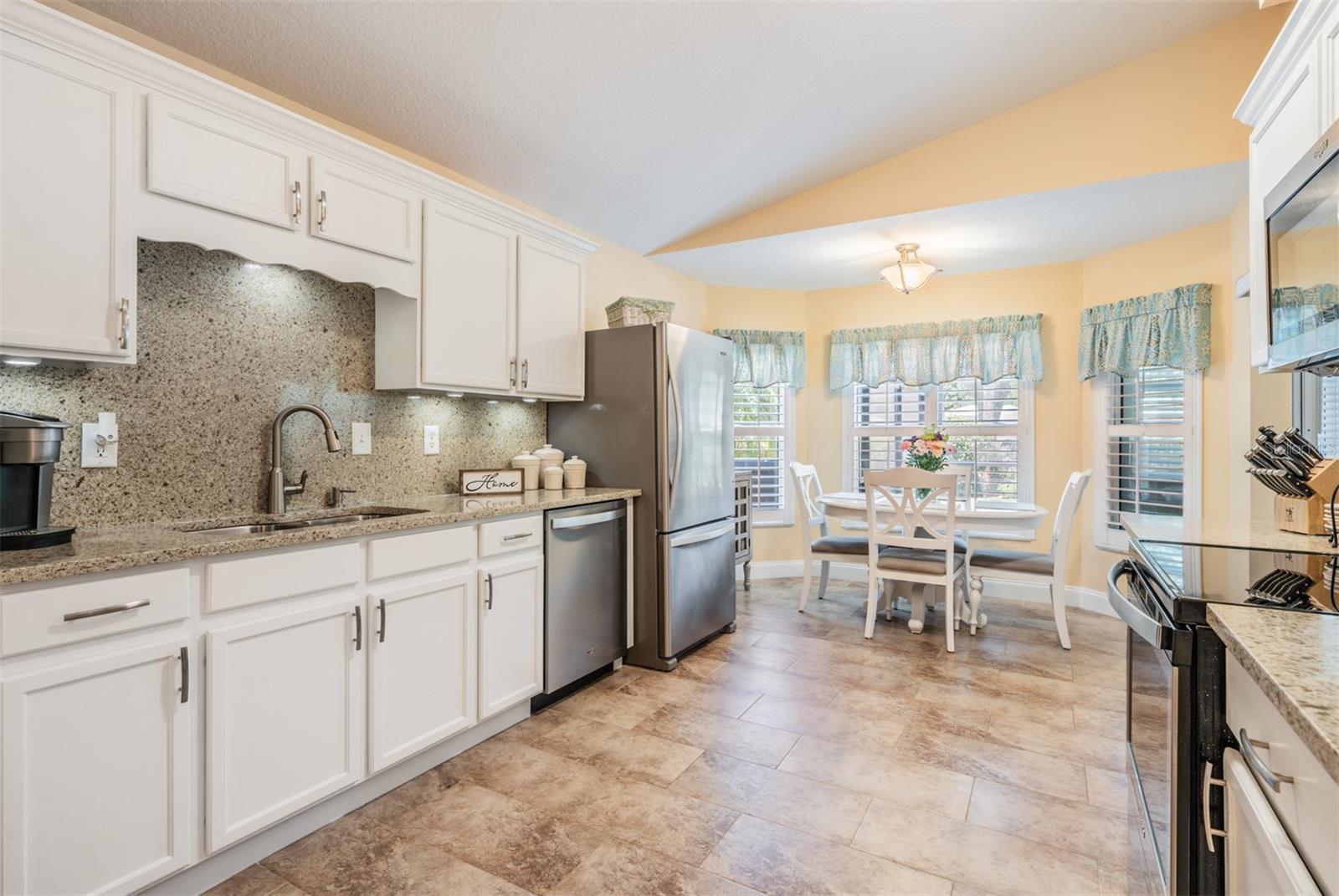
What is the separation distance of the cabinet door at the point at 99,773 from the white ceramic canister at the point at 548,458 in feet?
5.98

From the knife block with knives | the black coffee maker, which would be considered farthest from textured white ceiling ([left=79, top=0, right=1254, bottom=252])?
the knife block with knives

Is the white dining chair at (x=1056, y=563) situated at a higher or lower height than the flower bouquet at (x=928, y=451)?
lower

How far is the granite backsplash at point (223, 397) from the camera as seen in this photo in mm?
1871

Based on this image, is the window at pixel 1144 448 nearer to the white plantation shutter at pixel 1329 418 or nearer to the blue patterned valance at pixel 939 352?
the blue patterned valance at pixel 939 352

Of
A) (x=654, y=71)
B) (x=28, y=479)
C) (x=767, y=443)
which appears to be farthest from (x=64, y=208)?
(x=767, y=443)

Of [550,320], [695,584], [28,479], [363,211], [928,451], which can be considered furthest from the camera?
[928,451]

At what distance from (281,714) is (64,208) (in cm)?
141

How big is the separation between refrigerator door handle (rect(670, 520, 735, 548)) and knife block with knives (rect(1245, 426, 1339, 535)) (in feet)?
7.34

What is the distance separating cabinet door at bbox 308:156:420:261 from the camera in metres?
2.12

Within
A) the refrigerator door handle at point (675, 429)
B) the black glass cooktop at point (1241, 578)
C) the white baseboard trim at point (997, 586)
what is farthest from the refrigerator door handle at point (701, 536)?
the black glass cooktop at point (1241, 578)

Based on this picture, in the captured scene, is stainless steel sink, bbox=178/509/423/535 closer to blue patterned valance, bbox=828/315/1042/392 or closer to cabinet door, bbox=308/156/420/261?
cabinet door, bbox=308/156/420/261

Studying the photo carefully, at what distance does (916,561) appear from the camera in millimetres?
3639

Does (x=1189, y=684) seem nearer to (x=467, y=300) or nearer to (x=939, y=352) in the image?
(x=467, y=300)

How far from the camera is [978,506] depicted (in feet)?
12.8
